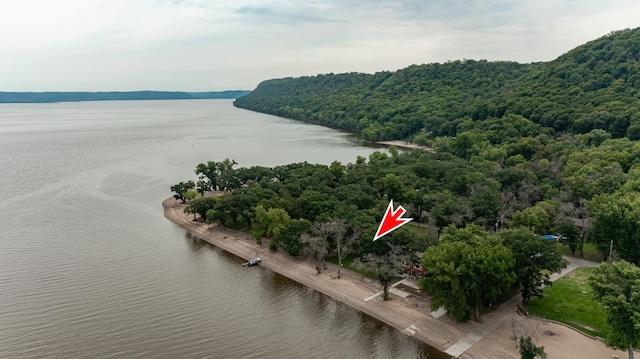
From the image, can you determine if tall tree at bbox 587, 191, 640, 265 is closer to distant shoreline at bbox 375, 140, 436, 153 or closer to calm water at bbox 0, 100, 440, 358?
calm water at bbox 0, 100, 440, 358

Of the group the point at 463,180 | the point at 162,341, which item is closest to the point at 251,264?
the point at 162,341

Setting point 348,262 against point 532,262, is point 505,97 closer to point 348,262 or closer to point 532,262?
point 348,262

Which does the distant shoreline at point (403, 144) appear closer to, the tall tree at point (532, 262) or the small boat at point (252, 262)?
the small boat at point (252, 262)

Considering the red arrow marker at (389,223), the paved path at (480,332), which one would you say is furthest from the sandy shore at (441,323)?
the red arrow marker at (389,223)

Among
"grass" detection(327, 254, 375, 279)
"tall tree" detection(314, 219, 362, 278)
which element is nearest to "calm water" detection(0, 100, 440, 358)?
"grass" detection(327, 254, 375, 279)

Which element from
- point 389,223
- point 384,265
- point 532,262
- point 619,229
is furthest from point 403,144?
point 532,262

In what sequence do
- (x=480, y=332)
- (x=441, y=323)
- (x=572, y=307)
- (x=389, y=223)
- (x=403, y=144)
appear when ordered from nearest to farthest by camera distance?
(x=480, y=332)
(x=441, y=323)
(x=572, y=307)
(x=389, y=223)
(x=403, y=144)

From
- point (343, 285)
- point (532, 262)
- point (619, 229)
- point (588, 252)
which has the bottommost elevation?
point (343, 285)

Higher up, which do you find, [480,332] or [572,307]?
[572,307]
